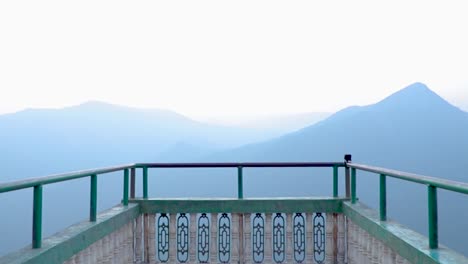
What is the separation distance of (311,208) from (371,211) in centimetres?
120

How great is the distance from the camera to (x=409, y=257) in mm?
3945

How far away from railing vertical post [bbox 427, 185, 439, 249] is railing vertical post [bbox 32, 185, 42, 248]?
289 centimetres

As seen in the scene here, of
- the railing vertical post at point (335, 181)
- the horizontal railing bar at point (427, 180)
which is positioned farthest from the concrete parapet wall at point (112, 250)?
the horizontal railing bar at point (427, 180)

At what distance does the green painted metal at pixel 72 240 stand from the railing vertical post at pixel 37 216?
0.08 m

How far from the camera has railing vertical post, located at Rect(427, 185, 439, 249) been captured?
3564mm

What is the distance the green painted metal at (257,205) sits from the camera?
22.3ft

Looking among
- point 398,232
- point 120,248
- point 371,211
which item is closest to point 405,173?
point 398,232

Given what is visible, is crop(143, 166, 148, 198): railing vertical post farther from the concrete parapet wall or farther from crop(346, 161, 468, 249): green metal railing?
crop(346, 161, 468, 249): green metal railing

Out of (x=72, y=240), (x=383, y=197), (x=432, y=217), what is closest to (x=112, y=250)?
(x=72, y=240)

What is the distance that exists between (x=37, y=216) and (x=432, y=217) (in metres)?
2.92

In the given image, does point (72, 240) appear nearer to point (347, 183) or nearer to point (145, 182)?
point (145, 182)

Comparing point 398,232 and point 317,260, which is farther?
point 317,260

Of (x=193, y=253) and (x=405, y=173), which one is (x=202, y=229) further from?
(x=405, y=173)

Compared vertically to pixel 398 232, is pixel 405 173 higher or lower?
higher
